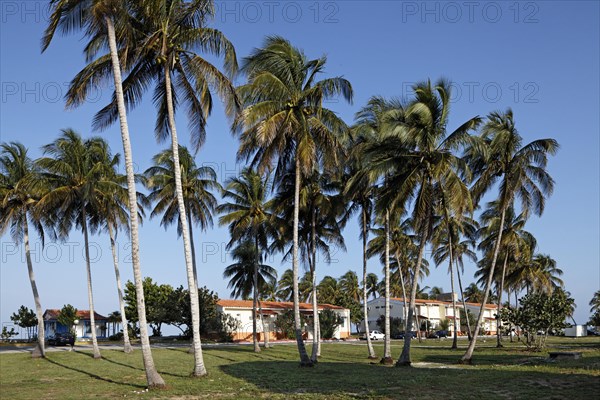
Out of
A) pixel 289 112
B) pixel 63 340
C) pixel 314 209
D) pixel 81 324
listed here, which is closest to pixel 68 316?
pixel 81 324

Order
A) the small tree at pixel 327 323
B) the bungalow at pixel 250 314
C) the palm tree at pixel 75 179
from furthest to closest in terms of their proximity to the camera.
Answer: the small tree at pixel 327 323 → the bungalow at pixel 250 314 → the palm tree at pixel 75 179

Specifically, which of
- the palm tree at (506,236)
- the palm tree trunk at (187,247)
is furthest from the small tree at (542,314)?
the palm tree trunk at (187,247)

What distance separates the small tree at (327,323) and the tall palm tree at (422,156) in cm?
3746

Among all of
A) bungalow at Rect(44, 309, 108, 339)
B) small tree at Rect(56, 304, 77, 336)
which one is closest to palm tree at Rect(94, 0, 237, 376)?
small tree at Rect(56, 304, 77, 336)

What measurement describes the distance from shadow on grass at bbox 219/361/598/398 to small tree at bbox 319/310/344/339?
41.3 m

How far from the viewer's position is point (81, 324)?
237 ft

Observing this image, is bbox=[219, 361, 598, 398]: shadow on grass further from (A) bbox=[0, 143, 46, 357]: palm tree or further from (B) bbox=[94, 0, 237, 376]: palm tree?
(A) bbox=[0, 143, 46, 357]: palm tree

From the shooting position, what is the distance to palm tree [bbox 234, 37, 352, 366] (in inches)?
997

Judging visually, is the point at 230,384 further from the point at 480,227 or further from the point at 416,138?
the point at 480,227

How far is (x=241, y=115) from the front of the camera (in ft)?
81.5

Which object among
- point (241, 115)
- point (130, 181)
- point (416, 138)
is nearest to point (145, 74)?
point (241, 115)

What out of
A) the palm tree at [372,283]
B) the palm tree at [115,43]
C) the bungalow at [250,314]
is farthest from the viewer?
the palm tree at [372,283]

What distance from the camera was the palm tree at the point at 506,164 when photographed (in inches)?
1122

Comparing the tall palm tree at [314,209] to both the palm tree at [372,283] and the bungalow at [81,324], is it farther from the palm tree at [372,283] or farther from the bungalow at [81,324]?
the palm tree at [372,283]
